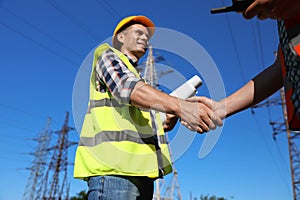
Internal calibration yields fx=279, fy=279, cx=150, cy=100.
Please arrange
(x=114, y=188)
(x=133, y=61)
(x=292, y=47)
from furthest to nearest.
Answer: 1. (x=133, y=61)
2. (x=114, y=188)
3. (x=292, y=47)

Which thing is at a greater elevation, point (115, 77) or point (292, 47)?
point (115, 77)

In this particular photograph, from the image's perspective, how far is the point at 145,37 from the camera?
6.56 feet

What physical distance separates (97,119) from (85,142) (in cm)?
16

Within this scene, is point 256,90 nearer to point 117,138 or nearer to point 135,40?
point 117,138

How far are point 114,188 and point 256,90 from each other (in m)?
0.87

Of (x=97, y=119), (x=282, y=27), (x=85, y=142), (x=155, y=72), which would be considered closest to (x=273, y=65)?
(x=282, y=27)

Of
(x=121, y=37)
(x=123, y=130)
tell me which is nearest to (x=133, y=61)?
(x=121, y=37)

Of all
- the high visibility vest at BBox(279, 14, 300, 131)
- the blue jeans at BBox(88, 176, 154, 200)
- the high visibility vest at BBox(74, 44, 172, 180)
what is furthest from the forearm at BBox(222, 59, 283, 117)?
the blue jeans at BBox(88, 176, 154, 200)

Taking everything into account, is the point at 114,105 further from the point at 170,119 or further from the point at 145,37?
the point at 145,37

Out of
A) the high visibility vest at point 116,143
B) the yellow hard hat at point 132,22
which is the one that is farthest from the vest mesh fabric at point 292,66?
the yellow hard hat at point 132,22

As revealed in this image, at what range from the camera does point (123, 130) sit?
1.45m

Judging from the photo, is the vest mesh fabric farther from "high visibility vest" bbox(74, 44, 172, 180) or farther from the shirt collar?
the shirt collar

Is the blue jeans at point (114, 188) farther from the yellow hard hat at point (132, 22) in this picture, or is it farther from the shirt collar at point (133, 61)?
the yellow hard hat at point (132, 22)

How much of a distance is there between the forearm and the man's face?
71 cm
